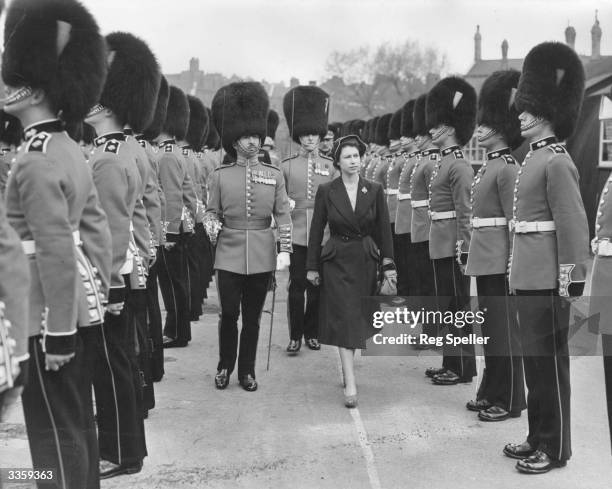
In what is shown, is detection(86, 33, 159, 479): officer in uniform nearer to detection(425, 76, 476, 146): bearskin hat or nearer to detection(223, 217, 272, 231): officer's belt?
detection(223, 217, 272, 231): officer's belt

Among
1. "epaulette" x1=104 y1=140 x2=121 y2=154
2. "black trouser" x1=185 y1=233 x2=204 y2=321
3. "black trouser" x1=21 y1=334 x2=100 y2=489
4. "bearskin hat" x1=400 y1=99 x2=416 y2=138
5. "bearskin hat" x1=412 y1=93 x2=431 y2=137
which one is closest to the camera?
"black trouser" x1=21 y1=334 x2=100 y2=489

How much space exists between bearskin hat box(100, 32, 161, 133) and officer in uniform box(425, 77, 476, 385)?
2.39 m

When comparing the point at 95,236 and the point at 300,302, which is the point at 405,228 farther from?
the point at 95,236

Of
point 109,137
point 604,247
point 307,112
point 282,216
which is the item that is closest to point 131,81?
point 109,137

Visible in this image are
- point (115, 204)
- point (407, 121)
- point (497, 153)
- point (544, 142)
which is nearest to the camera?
point (115, 204)

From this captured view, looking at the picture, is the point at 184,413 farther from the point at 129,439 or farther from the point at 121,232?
the point at 121,232

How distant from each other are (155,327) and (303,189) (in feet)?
7.08

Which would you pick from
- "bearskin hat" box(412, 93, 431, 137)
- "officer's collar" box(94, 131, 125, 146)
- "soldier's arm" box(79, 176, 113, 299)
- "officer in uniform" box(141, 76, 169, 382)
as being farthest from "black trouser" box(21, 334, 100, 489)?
"bearskin hat" box(412, 93, 431, 137)

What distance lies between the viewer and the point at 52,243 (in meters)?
2.60

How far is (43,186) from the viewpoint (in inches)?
102

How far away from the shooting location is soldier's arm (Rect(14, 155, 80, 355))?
2.58m

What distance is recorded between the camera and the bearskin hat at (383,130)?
41.4 feet

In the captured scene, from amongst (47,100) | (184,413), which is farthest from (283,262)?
(47,100)

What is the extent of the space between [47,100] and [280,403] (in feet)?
9.18
